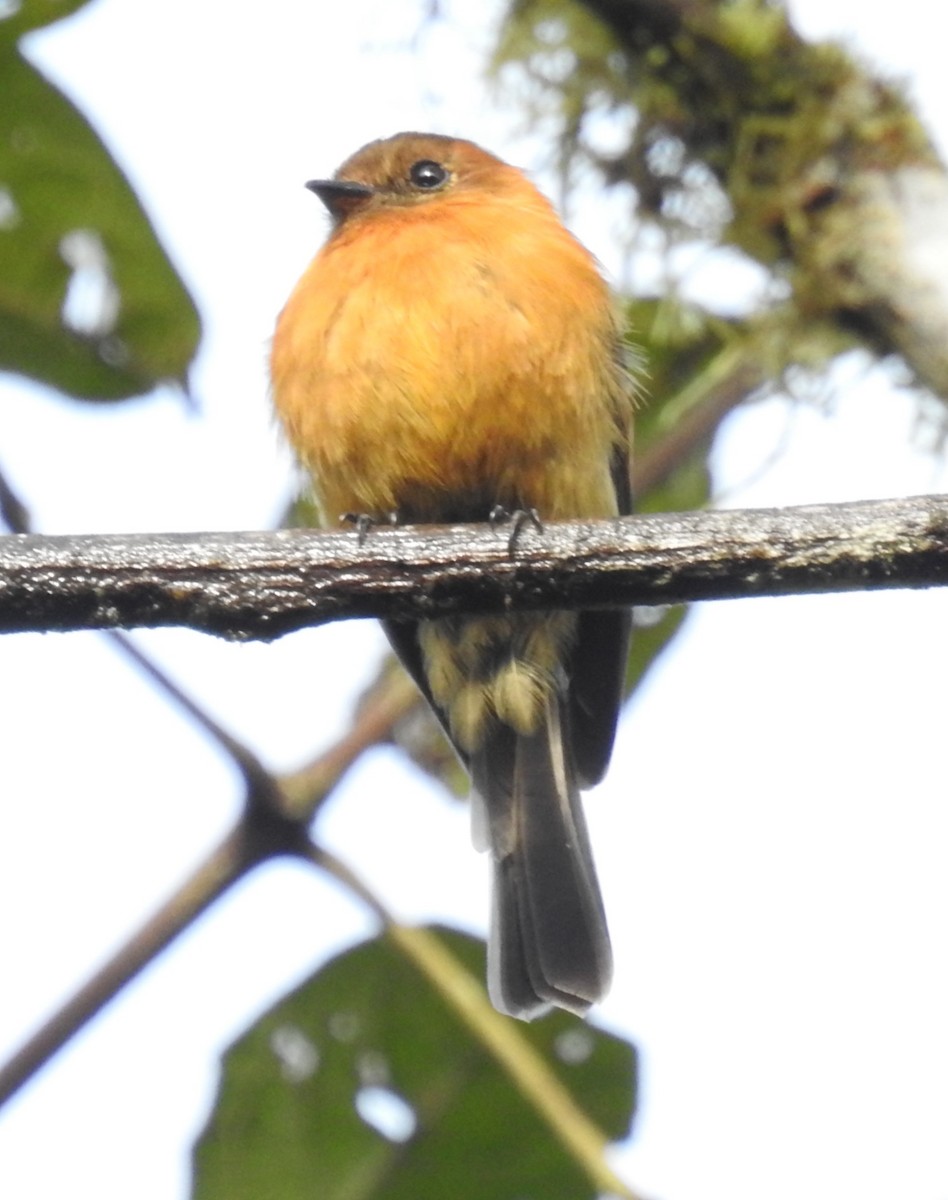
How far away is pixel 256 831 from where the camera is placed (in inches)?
126

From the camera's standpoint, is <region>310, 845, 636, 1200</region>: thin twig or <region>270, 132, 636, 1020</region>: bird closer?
<region>310, 845, 636, 1200</region>: thin twig

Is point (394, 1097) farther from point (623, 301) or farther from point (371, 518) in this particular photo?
point (623, 301)

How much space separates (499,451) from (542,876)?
1.08 meters

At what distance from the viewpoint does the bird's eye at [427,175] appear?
5.33m

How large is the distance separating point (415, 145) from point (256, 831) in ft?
8.93

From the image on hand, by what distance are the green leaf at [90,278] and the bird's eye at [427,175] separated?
1.43 m

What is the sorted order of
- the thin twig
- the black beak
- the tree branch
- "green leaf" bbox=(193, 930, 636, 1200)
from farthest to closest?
the black beak < "green leaf" bbox=(193, 930, 636, 1200) < the thin twig < the tree branch

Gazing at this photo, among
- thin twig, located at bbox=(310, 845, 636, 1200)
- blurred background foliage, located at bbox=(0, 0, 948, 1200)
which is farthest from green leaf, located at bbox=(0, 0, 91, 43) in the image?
thin twig, located at bbox=(310, 845, 636, 1200)

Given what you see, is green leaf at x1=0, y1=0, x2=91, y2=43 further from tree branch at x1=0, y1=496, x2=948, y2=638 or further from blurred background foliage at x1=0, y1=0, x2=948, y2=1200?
tree branch at x1=0, y1=496, x2=948, y2=638

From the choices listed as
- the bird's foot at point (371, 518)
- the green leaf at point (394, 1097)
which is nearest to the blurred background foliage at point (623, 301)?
the green leaf at point (394, 1097)

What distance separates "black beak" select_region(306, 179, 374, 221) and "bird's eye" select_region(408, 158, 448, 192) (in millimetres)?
151

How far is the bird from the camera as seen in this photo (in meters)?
4.35

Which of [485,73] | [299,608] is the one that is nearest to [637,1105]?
[299,608]

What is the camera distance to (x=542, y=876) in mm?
4754
